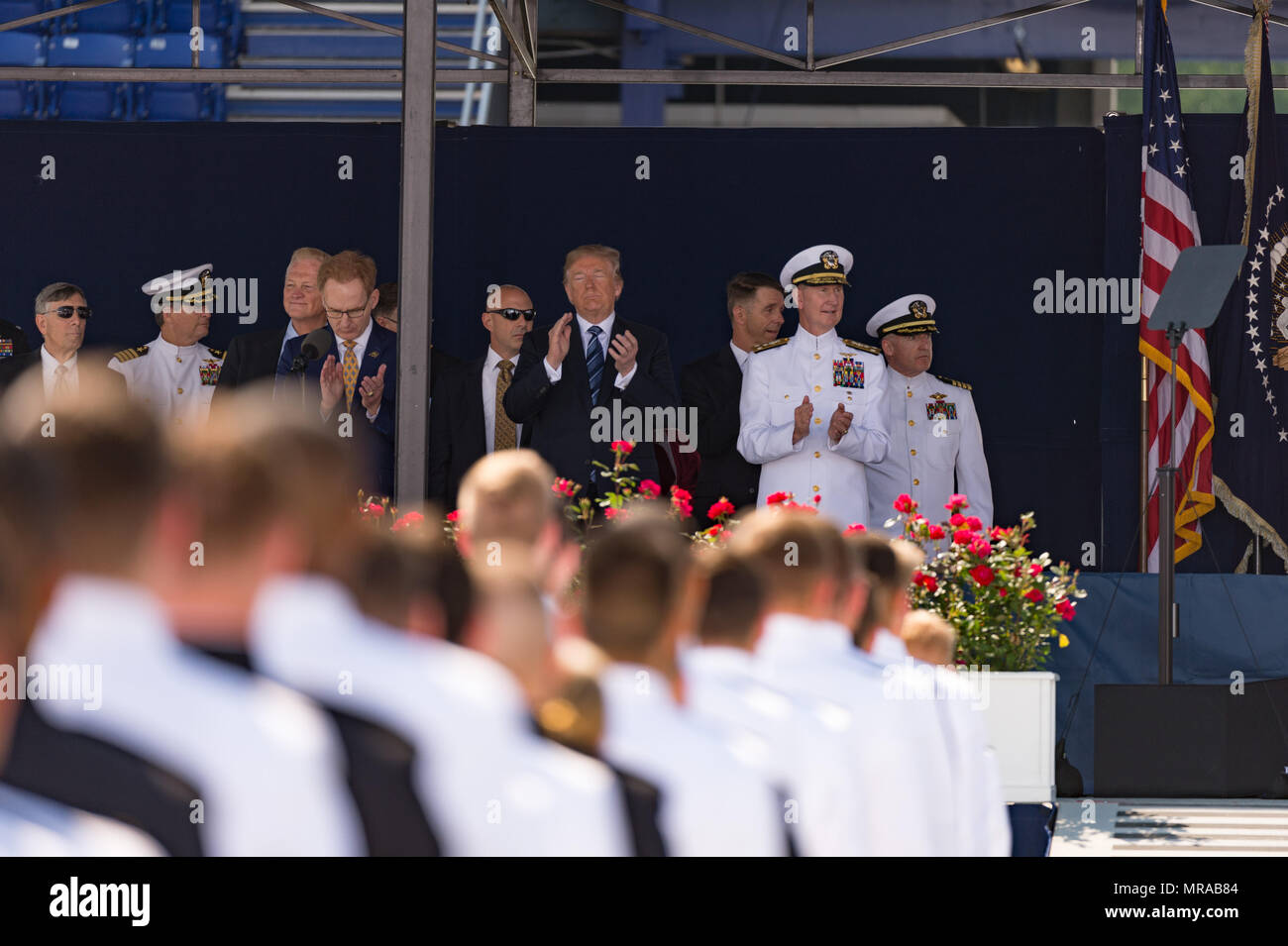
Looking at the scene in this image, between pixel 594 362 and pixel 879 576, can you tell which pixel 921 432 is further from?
pixel 879 576

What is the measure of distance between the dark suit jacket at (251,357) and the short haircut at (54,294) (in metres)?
0.79

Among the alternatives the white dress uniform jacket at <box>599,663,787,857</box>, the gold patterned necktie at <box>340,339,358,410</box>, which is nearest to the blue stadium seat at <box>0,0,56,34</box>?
the gold patterned necktie at <box>340,339,358,410</box>

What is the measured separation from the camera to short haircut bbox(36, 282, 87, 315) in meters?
7.92

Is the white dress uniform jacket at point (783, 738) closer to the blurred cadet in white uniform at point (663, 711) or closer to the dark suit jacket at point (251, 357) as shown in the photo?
the blurred cadet in white uniform at point (663, 711)

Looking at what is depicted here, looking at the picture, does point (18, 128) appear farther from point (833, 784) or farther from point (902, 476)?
point (833, 784)

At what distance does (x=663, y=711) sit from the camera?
1907 mm

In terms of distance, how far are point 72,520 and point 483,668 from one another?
476 millimetres

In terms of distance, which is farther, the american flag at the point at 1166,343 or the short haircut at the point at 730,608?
the american flag at the point at 1166,343

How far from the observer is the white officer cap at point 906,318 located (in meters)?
7.59

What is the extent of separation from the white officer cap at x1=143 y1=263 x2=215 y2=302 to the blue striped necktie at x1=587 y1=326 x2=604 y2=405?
1.89 meters

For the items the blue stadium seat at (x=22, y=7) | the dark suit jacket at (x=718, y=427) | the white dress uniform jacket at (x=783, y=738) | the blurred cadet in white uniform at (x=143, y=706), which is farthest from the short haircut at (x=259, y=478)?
the blue stadium seat at (x=22, y=7)

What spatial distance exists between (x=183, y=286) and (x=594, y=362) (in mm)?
2068

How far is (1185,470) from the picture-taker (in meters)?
7.29
